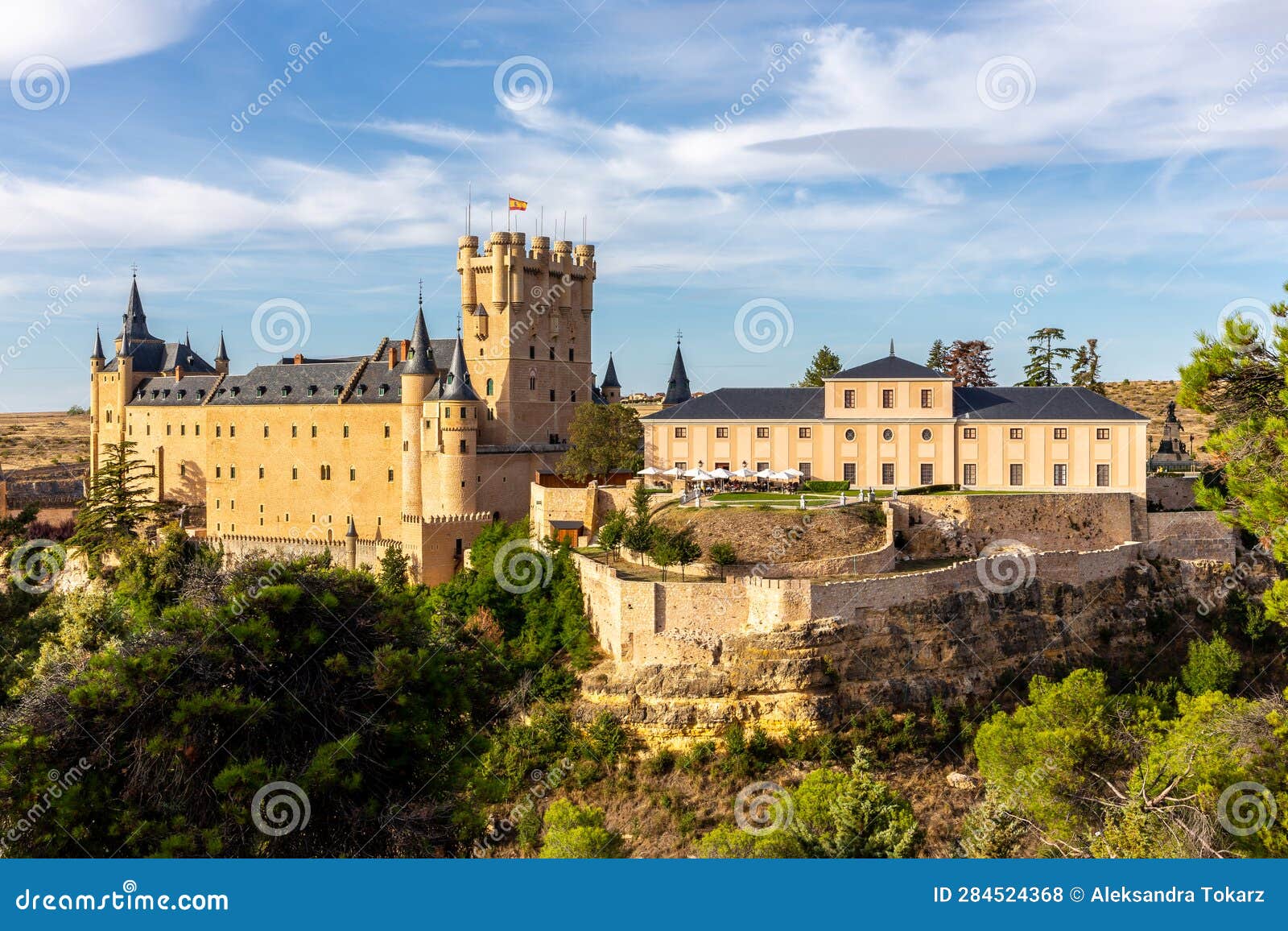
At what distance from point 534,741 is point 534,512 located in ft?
44.2

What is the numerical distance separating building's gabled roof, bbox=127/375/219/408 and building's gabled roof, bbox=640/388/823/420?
29.0 metres

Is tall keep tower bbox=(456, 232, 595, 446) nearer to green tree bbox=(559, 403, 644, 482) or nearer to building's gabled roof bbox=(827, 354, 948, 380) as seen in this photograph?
green tree bbox=(559, 403, 644, 482)

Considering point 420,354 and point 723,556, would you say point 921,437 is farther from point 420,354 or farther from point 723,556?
point 420,354

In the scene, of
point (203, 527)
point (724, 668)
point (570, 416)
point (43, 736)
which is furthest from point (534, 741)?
point (203, 527)

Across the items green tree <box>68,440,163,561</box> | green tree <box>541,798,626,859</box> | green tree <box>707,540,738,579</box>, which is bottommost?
green tree <box>541,798,626,859</box>

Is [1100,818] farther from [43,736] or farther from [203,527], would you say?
[203,527]

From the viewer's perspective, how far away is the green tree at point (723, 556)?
3450cm

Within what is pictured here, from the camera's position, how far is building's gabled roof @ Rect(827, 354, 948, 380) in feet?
144

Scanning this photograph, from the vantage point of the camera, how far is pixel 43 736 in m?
14.5
